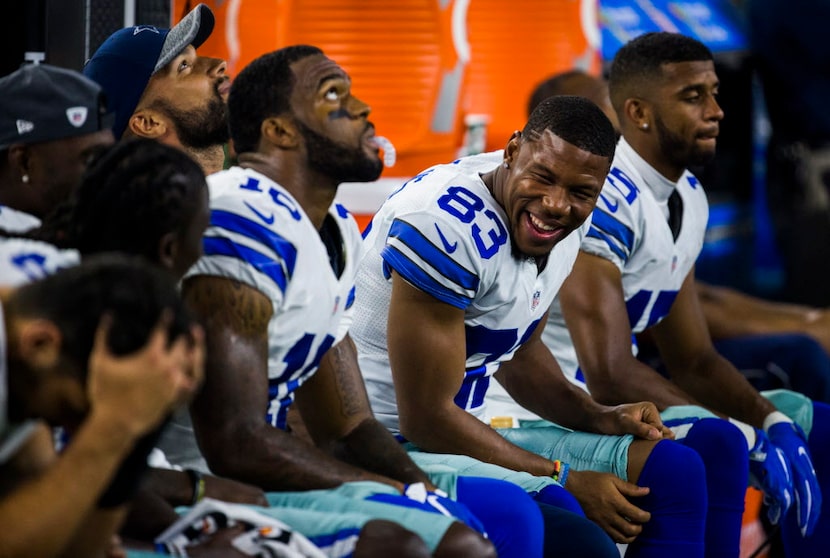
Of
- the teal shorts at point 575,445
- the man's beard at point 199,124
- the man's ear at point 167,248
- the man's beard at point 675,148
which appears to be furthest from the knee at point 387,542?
the man's beard at point 675,148

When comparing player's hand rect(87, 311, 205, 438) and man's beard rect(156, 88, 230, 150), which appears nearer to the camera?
player's hand rect(87, 311, 205, 438)

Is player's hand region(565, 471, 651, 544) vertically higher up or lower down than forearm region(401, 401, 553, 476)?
lower down

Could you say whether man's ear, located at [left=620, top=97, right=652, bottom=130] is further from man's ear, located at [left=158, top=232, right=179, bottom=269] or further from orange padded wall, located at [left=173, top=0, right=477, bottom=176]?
man's ear, located at [left=158, top=232, right=179, bottom=269]

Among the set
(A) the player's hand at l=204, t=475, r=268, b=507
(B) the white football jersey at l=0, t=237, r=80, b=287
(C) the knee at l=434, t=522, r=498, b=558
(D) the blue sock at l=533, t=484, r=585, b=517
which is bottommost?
(D) the blue sock at l=533, t=484, r=585, b=517

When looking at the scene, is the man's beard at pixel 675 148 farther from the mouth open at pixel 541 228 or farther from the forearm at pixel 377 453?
the forearm at pixel 377 453

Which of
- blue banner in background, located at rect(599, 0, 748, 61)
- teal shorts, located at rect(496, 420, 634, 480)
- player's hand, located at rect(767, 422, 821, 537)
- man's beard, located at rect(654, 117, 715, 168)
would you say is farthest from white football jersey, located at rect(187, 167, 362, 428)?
blue banner in background, located at rect(599, 0, 748, 61)

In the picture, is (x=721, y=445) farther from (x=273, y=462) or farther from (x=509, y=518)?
(x=273, y=462)

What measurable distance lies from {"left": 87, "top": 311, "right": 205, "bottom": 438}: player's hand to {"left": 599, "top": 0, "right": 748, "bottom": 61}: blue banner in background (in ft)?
15.4

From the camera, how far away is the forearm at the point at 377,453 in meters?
2.26

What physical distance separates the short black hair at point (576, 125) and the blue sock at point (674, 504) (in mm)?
583

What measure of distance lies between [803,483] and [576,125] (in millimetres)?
1047

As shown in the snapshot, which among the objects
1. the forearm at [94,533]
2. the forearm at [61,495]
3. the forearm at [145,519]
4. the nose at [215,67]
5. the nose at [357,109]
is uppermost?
the nose at [357,109]

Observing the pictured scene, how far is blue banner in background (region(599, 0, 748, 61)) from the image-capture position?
639cm

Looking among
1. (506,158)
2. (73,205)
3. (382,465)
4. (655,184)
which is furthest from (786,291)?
(73,205)
